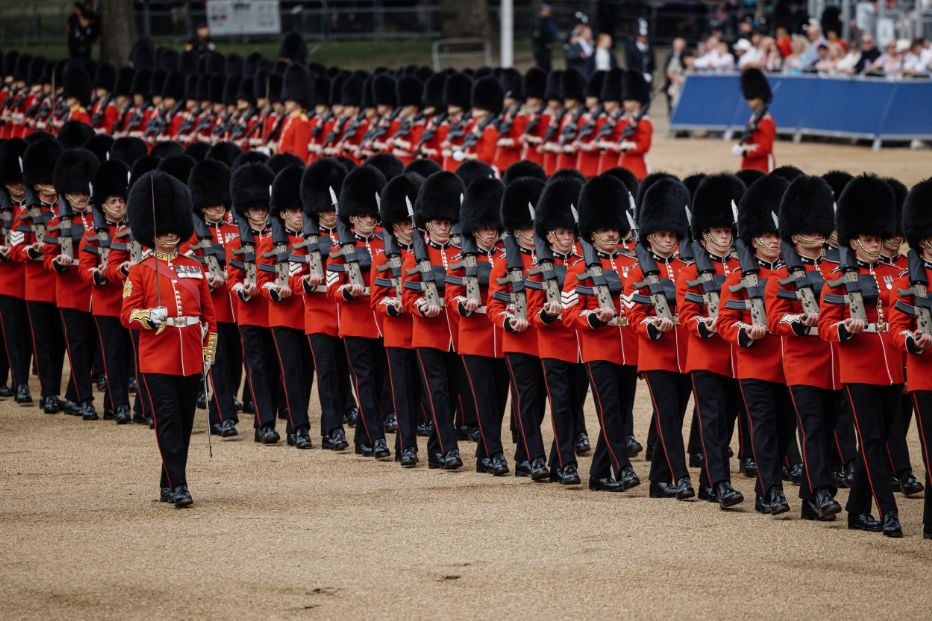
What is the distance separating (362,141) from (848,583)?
37.5 ft

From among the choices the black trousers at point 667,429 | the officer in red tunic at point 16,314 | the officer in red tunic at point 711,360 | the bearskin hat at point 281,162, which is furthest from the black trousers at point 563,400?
the officer in red tunic at point 16,314

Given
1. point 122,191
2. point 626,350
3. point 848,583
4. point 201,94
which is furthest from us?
point 201,94

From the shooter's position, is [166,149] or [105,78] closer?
[166,149]

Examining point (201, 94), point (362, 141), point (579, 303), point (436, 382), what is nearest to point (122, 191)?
point (436, 382)

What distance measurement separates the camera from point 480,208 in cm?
945

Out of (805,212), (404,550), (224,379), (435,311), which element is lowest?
(224,379)

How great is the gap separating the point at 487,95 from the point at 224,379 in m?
7.21

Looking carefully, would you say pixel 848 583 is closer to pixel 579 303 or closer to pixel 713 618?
pixel 713 618

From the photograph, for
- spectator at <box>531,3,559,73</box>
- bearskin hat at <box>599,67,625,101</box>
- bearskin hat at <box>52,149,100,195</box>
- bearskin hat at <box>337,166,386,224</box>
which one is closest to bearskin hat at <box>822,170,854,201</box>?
bearskin hat at <box>337,166,386,224</box>

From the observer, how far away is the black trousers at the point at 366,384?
31.3 ft

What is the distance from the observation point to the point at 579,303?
28.3 ft

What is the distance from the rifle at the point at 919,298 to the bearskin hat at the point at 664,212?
149cm

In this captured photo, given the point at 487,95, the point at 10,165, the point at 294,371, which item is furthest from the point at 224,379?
the point at 487,95

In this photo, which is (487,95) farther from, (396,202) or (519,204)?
(519,204)
